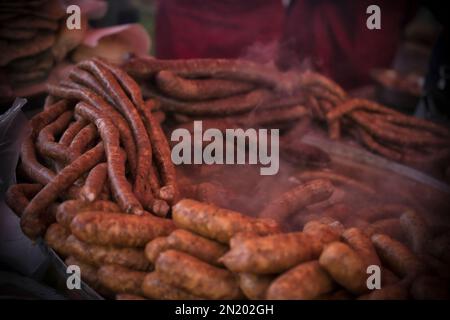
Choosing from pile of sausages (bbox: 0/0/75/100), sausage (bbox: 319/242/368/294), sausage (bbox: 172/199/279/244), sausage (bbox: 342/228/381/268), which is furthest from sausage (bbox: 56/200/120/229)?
pile of sausages (bbox: 0/0/75/100)

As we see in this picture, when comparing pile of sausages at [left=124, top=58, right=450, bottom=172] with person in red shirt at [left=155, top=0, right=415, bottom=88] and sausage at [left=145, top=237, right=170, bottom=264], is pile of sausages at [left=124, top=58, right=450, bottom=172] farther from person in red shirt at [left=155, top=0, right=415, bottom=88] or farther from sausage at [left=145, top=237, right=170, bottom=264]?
sausage at [left=145, top=237, right=170, bottom=264]

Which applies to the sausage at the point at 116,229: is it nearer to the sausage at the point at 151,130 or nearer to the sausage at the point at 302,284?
the sausage at the point at 151,130

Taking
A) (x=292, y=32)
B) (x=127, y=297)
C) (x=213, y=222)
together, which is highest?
(x=292, y=32)

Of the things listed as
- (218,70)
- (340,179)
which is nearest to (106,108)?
(218,70)

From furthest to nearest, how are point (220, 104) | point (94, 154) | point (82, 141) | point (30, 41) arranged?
point (30, 41) < point (220, 104) < point (82, 141) < point (94, 154)

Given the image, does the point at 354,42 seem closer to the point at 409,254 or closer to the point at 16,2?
the point at 16,2

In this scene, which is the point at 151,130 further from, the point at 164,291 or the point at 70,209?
the point at 164,291
